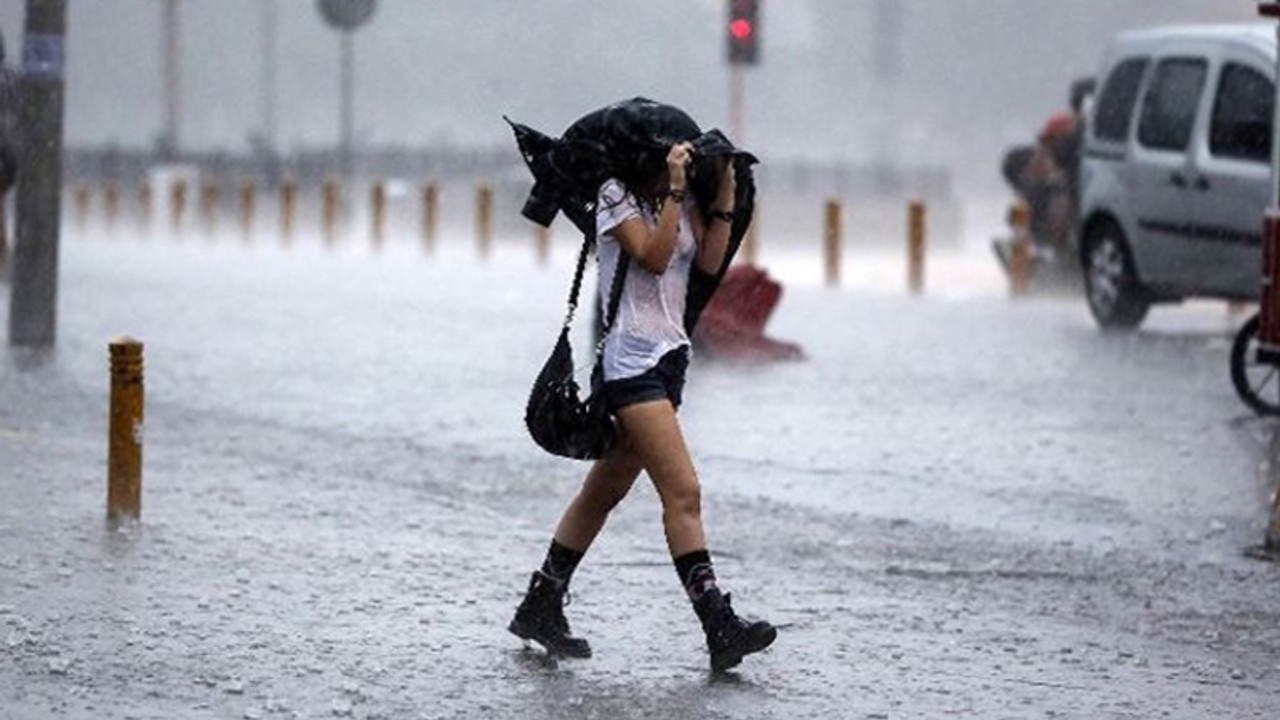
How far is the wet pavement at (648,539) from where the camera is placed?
24.3ft

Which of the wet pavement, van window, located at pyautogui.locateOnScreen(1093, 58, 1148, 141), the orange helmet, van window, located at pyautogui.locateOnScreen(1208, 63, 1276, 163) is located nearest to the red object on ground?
the wet pavement

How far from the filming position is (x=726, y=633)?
7.47 metres

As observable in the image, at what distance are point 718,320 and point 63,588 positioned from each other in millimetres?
9864

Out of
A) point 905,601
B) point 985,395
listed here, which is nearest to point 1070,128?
point 985,395

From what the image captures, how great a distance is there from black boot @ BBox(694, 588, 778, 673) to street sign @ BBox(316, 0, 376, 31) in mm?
33144

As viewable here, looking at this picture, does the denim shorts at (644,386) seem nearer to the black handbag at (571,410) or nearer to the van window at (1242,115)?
the black handbag at (571,410)

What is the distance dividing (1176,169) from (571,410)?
42.2ft

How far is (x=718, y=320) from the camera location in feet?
60.0

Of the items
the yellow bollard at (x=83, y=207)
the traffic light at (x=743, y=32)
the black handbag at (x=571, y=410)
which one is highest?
the traffic light at (x=743, y=32)

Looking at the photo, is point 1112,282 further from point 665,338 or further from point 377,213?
point 377,213

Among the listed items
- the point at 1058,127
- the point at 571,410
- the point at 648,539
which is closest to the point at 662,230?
the point at 571,410

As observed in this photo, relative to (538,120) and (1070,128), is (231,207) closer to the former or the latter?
(1070,128)

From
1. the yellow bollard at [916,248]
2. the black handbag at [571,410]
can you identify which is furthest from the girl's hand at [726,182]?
the yellow bollard at [916,248]

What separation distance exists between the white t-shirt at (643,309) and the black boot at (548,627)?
24.8 inches
